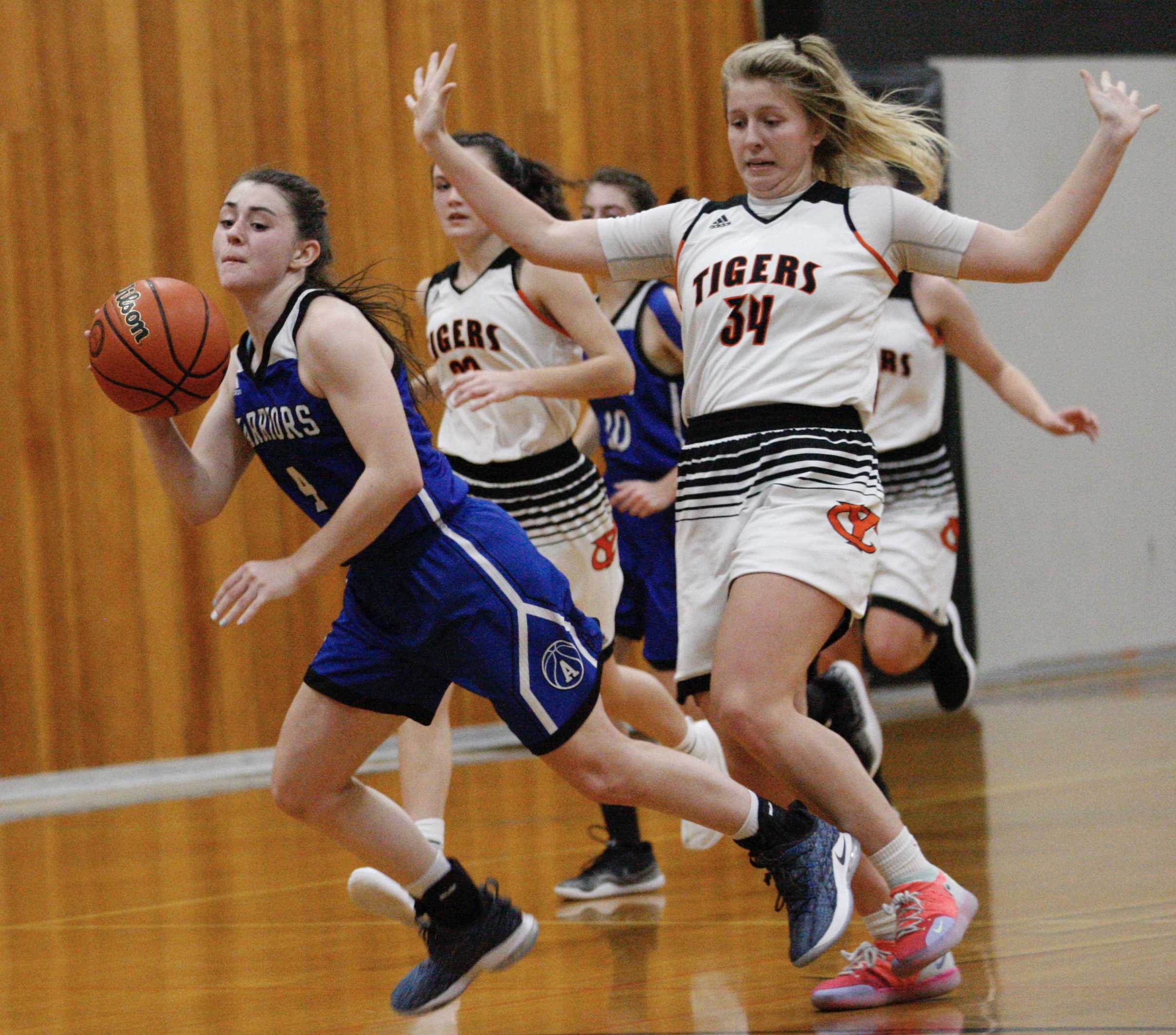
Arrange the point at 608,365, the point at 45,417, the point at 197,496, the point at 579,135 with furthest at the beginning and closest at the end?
the point at 579,135 < the point at 45,417 < the point at 608,365 < the point at 197,496

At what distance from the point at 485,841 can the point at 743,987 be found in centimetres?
215

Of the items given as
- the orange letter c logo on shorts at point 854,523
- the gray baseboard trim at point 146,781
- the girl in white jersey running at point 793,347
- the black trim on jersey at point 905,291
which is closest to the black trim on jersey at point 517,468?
the black trim on jersey at point 905,291

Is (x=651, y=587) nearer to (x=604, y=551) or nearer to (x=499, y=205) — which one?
(x=604, y=551)

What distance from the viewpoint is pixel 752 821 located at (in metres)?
2.94

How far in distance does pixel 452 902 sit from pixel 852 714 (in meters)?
1.58

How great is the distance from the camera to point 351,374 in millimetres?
2852

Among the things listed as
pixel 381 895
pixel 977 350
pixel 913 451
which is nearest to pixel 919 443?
pixel 913 451

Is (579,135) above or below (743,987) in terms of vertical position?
above

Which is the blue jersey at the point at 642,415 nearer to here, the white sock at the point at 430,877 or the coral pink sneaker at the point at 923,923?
the white sock at the point at 430,877

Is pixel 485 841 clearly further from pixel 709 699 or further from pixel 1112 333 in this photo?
pixel 1112 333

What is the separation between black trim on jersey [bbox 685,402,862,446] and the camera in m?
2.92

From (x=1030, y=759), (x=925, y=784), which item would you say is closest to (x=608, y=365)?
(x=925, y=784)

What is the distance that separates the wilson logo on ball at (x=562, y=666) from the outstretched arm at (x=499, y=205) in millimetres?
741

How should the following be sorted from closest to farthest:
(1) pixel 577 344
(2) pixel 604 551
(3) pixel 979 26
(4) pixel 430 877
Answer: (4) pixel 430 877
(1) pixel 577 344
(2) pixel 604 551
(3) pixel 979 26
